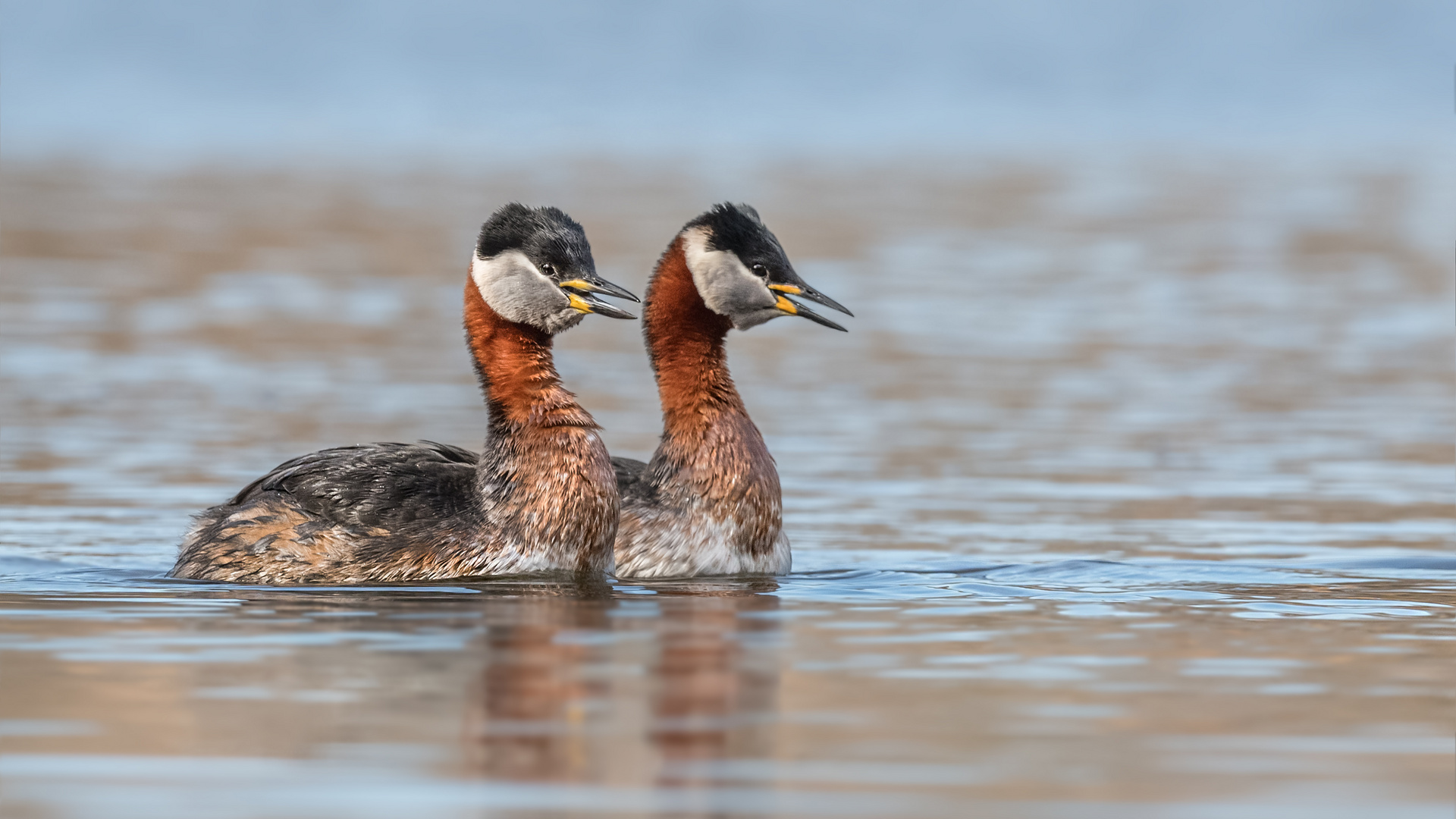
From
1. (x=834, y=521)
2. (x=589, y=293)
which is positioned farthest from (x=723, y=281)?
(x=834, y=521)

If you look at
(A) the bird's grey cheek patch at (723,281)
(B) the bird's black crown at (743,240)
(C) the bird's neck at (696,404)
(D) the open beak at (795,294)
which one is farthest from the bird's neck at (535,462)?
(D) the open beak at (795,294)

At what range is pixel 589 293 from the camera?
520 inches

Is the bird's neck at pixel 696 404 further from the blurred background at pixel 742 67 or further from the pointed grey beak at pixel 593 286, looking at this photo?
the blurred background at pixel 742 67

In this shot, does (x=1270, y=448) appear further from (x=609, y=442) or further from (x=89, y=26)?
(x=89, y=26)

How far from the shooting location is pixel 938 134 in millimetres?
126250

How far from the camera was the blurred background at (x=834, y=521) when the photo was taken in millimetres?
8430

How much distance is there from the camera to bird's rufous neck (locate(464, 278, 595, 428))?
13.3m

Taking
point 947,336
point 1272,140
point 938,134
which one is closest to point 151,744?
point 947,336

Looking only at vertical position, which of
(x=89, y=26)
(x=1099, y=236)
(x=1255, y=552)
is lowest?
(x=1255, y=552)

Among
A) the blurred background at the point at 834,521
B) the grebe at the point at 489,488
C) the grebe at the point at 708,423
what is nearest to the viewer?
the blurred background at the point at 834,521

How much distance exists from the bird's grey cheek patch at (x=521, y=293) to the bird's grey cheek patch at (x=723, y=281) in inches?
47.5

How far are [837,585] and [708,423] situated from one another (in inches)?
63.5

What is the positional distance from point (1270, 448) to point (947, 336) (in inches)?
323

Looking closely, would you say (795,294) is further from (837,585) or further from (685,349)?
(837,585)
